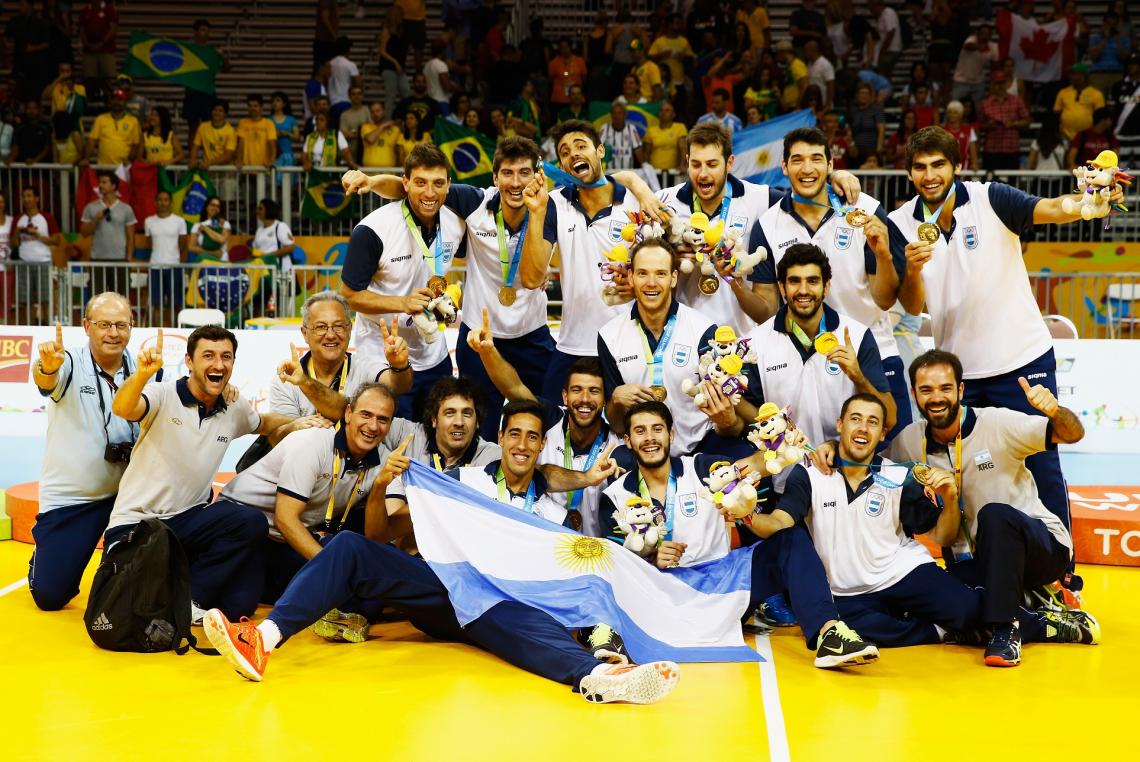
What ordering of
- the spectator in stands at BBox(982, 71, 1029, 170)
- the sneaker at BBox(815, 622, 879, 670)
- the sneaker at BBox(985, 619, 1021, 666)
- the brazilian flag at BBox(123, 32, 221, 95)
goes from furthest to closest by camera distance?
the brazilian flag at BBox(123, 32, 221, 95) < the spectator in stands at BBox(982, 71, 1029, 170) < the sneaker at BBox(985, 619, 1021, 666) < the sneaker at BBox(815, 622, 879, 670)

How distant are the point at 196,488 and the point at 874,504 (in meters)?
3.66

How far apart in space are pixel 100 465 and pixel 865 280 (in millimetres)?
4567

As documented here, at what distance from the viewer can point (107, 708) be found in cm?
538

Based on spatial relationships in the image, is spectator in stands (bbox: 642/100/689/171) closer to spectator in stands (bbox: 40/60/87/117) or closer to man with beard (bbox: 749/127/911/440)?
spectator in stands (bbox: 40/60/87/117)

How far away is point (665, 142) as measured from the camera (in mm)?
17516

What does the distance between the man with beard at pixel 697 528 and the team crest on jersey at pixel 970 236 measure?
5.99 feet

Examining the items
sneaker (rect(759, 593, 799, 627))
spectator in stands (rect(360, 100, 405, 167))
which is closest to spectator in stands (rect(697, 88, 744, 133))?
spectator in stands (rect(360, 100, 405, 167))

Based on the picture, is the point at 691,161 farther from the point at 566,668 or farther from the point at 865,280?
the point at 566,668

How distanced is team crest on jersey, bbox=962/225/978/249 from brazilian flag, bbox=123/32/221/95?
16.1 metres

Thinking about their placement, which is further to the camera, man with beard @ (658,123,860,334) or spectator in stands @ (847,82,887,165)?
spectator in stands @ (847,82,887,165)

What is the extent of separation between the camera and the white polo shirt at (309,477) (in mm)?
6758

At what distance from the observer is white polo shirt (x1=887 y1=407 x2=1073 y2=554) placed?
656cm

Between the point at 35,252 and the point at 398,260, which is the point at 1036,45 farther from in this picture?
the point at 35,252

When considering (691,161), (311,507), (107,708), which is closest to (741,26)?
(691,161)
